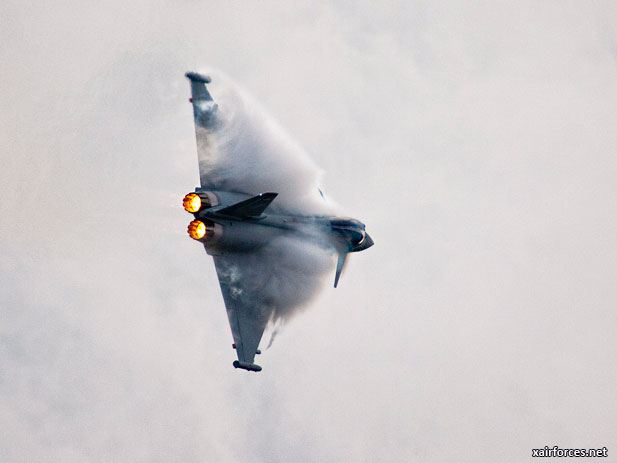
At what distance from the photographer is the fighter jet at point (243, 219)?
35.6 m

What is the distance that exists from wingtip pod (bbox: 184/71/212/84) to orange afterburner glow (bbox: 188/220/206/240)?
18.1 feet

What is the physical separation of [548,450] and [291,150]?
93.2 feet

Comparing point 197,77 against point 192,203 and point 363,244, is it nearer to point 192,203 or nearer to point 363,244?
point 192,203

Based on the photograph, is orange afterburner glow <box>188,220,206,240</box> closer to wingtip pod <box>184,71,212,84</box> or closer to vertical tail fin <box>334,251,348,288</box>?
wingtip pod <box>184,71,212,84</box>

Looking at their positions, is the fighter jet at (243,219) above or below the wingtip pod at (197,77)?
below

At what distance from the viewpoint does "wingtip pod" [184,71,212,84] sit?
37.2 metres

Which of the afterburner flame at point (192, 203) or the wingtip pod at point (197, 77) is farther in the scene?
the wingtip pod at point (197, 77)

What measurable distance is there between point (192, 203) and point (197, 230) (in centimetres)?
94

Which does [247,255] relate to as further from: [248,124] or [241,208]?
[248,124]

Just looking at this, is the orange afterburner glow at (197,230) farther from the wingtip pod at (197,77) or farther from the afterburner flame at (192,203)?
the wingtip pod at (197,77)

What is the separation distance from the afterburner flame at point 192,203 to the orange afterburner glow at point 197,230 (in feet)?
1.45

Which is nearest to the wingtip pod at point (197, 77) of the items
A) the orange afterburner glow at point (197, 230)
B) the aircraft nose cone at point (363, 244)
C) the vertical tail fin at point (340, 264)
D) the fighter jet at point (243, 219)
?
the fighter jet at point (243, 219)

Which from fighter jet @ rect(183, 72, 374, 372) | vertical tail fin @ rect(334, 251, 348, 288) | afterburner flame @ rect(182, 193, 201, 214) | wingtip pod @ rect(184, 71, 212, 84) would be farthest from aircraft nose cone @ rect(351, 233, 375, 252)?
wingtip pod @ rect(184, 71, 212, 84)

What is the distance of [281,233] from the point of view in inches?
1484
